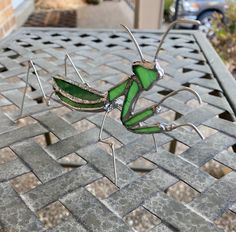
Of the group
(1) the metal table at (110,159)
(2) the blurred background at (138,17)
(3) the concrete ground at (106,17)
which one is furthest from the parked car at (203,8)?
(1) the metal table at (110,159)

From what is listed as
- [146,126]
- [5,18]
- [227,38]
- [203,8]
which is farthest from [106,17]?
[146,126]

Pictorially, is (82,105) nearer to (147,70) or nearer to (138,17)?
(147,70)

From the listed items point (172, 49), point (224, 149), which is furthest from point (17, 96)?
point (172, 49)

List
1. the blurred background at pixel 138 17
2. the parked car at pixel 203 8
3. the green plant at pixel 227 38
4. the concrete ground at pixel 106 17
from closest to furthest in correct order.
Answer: the blurred background at pixel 138 17
the green plant at pixel 227 38
the concrete ground at pixel 106 17
the parked car at pixel 203 8

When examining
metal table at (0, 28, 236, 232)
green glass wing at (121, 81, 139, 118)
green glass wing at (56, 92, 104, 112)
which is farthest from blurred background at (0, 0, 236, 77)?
green glass wing at (121, 81, 139, 118)

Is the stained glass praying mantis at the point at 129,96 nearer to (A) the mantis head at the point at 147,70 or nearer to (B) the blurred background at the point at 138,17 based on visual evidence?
(A) the mantis head at the point at 147,70

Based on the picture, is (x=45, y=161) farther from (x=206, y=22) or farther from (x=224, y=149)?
(x=206, y=22)

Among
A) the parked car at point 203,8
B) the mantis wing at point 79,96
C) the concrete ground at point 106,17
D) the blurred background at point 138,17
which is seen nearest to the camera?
the mantis wing at point 79,96

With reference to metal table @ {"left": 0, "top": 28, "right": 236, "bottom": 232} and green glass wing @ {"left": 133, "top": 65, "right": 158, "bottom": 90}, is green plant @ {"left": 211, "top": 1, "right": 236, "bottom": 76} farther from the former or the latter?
green glass wing @ {"left": 133, "top": 65, "right": 158, "bottom": 90}
